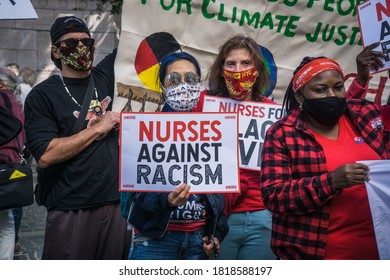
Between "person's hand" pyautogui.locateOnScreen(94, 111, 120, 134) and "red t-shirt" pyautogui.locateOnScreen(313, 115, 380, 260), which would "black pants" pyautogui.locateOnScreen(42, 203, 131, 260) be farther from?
"red t-shirt" pyautogui.locateOnScreen(313, 115, 380, 260)

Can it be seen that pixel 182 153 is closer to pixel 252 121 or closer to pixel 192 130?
pixel 192 130

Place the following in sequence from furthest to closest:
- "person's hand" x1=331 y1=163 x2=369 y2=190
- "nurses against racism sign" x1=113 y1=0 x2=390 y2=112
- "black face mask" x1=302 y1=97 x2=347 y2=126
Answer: "nurses against racism sign" x1=113 y1=0 x2=390 y2=112, "black face mask" x1=302 y1=97 x2=347 y2=126, "person's hand" x1=331 y1=163 x2=369 y2=190

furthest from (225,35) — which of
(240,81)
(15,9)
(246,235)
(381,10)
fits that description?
(246,235)

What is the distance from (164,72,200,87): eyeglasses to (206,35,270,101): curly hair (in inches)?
22.7

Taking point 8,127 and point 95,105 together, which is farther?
point 95,105

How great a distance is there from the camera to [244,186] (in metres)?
3.41

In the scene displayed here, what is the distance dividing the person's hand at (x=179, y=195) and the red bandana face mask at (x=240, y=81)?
99 centimetres

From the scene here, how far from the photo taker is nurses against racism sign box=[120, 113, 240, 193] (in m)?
2.82

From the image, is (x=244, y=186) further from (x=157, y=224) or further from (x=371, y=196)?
(x=371, y=196)

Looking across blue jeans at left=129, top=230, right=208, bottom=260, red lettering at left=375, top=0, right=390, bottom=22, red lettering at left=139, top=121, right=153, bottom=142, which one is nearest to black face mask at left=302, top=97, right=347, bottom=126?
red lettering at left=139, top=121, right=153, bottom=142

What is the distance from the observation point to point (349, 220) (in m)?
2.60

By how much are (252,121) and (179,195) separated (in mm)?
976

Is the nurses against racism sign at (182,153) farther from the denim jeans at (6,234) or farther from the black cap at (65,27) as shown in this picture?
the denim jeans at (6,234)

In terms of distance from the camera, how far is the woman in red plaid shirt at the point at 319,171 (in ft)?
8.48
